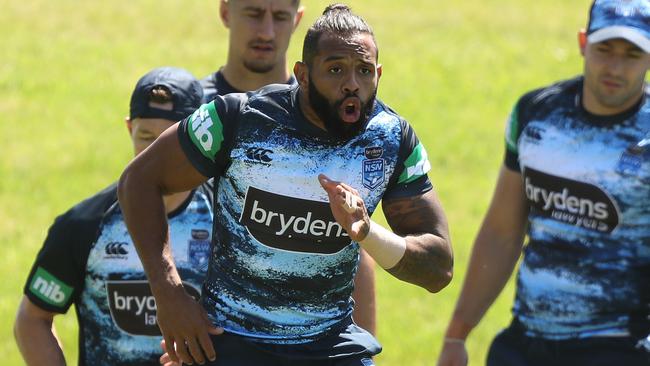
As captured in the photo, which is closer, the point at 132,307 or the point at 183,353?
the point at 183,353

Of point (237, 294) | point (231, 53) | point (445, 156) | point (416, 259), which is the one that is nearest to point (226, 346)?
point (237, 294)

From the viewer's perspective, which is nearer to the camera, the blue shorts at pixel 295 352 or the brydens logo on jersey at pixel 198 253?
the blue shorts at pixel 295 352

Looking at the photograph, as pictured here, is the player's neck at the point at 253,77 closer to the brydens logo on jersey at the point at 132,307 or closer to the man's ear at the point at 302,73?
the brydens logo on jersey at the point at 132,307

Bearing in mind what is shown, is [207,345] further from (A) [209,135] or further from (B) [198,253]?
(B) [198,253]

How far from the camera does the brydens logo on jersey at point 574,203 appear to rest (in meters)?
6.57

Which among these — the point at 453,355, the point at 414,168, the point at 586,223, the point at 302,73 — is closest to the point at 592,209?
the point at 586,223

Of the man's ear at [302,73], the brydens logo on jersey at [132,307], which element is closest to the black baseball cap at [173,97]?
the brydens logo on jersey at [132,307]

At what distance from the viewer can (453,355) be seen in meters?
7.09

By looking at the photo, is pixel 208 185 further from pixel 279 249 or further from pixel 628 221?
pixel 628 221

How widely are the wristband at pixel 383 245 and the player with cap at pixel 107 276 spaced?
1.30 meters

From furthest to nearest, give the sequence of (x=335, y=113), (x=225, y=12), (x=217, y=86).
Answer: (x=225, y=12) → (x=217, y=86) → (x=335, y=113)

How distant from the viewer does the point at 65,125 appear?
720 inches

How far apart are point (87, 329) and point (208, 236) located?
636 millimetres

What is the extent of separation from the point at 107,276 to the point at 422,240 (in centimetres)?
159
